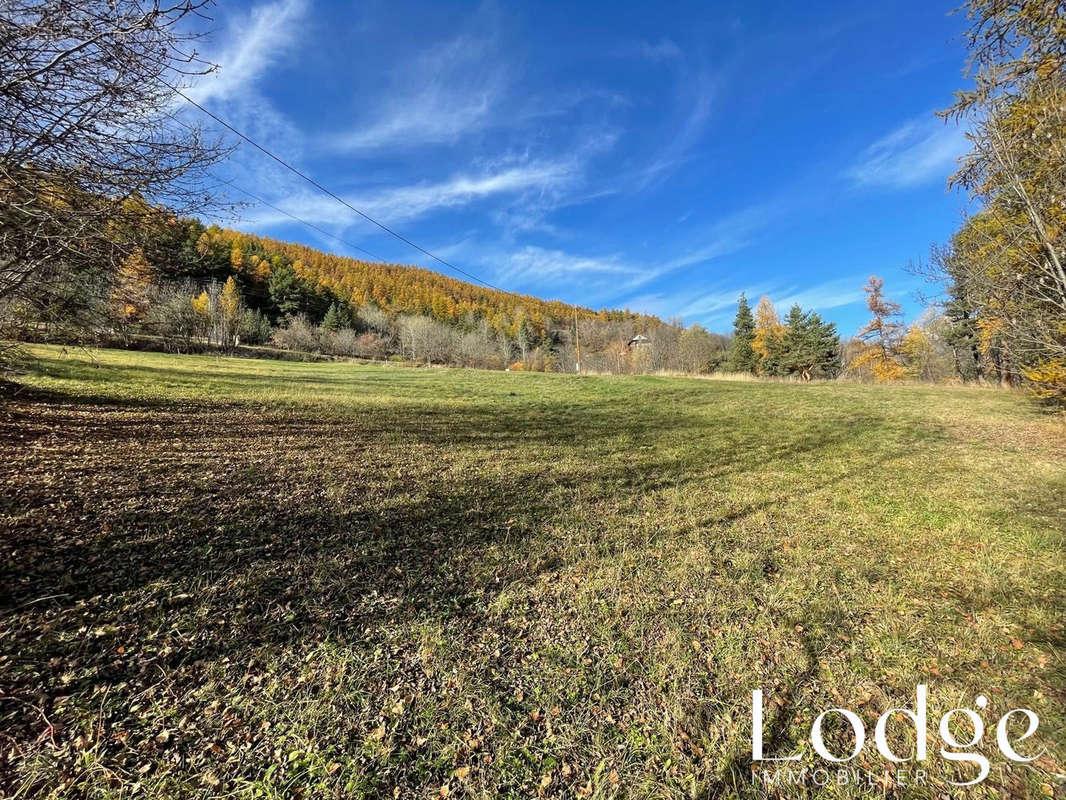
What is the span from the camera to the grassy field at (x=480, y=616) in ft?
7.58

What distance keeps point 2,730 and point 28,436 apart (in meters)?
6.89

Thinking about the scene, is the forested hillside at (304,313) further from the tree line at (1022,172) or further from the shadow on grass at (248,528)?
the tree line at (1022,172)

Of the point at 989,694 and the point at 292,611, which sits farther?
the point at 292,611

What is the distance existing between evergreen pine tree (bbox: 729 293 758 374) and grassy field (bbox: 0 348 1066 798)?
43.4 m

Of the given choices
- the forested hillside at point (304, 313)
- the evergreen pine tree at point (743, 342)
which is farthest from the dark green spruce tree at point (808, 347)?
the forested hillside at point (304, 313)

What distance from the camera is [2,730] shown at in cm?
226

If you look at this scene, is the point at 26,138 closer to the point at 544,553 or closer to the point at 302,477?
the point at 302,477

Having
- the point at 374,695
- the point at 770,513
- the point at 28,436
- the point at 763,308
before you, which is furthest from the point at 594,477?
the point at 763,308

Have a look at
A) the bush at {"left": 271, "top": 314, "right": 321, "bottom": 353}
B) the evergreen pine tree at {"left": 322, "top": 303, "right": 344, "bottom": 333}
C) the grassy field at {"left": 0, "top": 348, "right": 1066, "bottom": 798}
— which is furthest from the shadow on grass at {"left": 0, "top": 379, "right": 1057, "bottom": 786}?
the evergreen pine tree at {"left": 322, "top": 303, "right": 344, "bottom": 333}

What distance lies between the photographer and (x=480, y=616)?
142 inches

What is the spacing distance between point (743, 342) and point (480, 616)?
2048 inches

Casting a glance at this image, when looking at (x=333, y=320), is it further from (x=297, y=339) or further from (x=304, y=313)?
(x=297, y=339)

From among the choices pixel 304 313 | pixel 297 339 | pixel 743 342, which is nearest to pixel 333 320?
pixel 304 313

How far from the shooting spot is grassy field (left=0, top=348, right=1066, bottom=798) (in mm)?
2311
